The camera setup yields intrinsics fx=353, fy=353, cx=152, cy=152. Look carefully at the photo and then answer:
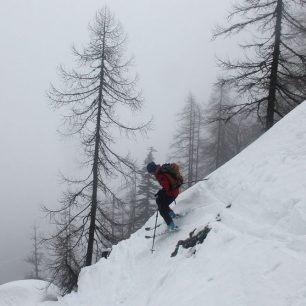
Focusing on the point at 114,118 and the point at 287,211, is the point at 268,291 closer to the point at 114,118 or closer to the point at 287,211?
the point at 287,211

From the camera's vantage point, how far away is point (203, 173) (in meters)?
41.2

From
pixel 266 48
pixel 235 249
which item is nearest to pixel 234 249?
pixel 235 249

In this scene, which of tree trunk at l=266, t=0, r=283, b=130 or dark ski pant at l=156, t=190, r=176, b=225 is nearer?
dark ski pant at l=156, t=190, r=176, b=225

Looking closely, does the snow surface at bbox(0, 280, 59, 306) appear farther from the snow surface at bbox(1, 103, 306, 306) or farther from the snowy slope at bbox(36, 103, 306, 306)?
the snow surface at bbox(1, 103, 306, 306)

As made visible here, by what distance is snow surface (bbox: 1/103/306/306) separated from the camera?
5.89m

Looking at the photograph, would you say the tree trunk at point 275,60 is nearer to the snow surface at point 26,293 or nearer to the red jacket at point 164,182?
the red jacket at point 164,182

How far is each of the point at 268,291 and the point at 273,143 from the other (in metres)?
5.95

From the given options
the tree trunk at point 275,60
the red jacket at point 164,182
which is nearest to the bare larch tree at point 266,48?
the tree trunk at point 275,60

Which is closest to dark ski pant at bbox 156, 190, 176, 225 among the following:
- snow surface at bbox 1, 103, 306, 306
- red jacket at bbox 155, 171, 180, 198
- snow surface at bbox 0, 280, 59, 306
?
red jacket at bbox 155, 171, 180, 198

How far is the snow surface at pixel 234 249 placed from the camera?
232 inches

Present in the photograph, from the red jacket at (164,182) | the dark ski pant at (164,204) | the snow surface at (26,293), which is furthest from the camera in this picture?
the snow surface at (26,293)

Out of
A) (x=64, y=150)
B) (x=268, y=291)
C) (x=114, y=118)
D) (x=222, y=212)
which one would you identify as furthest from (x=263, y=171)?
(x=64, y=150)

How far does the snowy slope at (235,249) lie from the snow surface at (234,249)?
0.02 metres

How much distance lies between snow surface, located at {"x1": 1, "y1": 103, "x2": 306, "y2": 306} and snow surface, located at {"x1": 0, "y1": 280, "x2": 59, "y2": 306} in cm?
274
